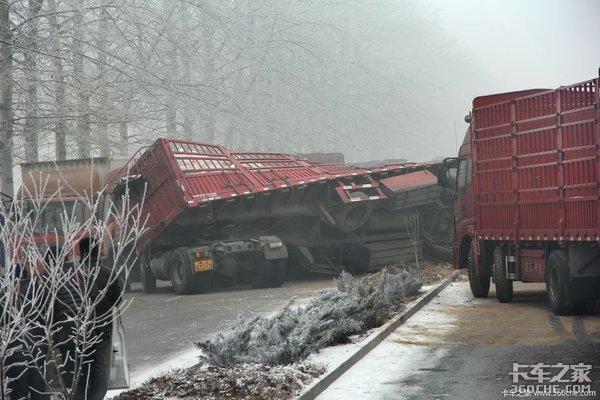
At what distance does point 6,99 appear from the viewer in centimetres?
2055

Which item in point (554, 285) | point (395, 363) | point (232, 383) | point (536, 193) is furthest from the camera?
point (536, 193)

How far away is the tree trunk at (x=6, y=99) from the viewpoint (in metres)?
18.3

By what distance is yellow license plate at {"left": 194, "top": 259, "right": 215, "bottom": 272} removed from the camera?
2095cm

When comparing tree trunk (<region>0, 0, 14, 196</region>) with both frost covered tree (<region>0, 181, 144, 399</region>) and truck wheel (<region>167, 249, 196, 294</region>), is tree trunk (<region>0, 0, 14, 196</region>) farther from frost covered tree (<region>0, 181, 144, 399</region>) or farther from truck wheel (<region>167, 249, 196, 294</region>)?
frost covered tree (<region>0, 181, 144, 399</region>)

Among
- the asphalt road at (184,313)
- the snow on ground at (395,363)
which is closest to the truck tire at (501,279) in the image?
the snow on ground at (395,363)

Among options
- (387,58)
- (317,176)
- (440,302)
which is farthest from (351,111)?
(440,302)

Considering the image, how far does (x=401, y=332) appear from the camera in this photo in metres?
12.5

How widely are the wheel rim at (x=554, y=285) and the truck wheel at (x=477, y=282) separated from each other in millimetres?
2911

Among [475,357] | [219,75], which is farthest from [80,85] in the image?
[219,75]

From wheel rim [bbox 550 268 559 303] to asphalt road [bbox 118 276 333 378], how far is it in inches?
153

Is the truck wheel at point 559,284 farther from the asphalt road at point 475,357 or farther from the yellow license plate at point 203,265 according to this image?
the yellow license plate at point 203,265

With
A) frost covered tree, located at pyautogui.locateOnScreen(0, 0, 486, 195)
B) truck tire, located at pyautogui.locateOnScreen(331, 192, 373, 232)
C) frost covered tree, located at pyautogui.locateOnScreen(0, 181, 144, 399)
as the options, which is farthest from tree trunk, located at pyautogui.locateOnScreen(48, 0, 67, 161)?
frost covered tree, located at pyautogui.locateOnScreen(0, 181, 144, 399)

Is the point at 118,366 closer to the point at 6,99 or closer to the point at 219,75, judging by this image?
the point at 6,99

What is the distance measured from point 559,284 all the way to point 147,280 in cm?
1214
